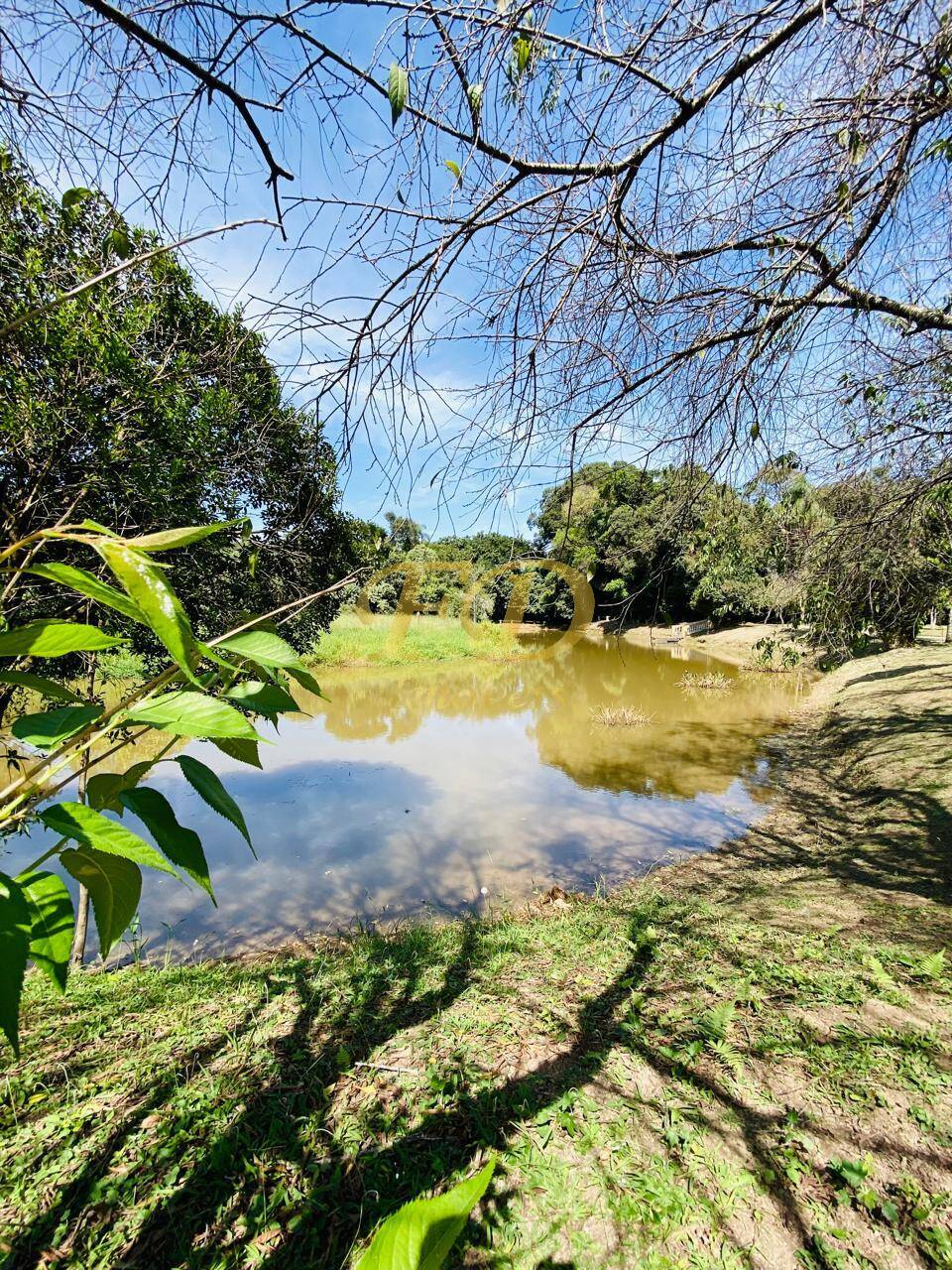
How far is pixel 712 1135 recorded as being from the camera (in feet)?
6.42

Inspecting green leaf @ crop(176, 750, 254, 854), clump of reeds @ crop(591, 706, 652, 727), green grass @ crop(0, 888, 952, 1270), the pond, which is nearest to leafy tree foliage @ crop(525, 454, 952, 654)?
the pond

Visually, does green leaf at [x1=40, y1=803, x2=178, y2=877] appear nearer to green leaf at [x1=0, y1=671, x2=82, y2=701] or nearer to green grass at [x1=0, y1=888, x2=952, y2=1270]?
green leaf at [x1=0, y1=671, x2=82, y2=701]

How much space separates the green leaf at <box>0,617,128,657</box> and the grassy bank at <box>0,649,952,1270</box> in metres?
1.63

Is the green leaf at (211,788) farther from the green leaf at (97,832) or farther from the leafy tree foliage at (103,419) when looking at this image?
the leafy tree foliage at (103,419)

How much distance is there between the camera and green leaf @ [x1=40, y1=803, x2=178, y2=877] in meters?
0.45

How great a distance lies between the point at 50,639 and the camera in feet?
1.77

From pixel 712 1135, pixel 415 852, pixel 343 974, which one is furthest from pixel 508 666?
pixel 712 1135

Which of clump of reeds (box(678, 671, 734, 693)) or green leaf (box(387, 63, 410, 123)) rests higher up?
green leaf (box(387, 63, 410, 123))

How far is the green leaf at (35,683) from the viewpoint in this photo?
0.51 metres

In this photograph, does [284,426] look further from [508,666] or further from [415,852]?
[508,666]

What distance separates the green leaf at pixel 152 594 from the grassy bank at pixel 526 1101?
5.84 ft

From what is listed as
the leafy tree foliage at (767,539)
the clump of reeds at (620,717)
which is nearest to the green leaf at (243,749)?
the leafy tree foliage at (767,539)

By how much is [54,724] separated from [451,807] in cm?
811

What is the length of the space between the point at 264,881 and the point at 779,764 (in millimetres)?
8211
